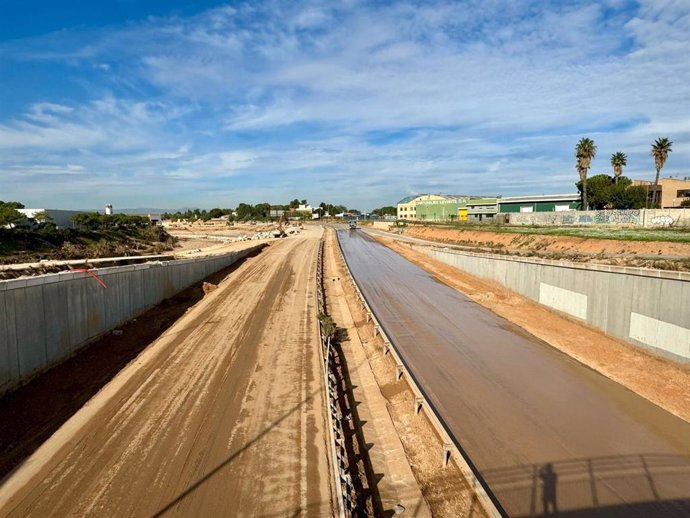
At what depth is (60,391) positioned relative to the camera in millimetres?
13727

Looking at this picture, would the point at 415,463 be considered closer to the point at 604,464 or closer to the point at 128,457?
the point at 604,464

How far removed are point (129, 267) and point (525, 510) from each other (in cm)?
2013

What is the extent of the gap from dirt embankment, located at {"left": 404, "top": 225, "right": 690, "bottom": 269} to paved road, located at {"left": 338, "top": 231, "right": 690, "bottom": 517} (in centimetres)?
1361

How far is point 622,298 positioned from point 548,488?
15692 millimetres

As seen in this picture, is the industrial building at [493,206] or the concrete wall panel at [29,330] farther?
the industrial building at [493,206]

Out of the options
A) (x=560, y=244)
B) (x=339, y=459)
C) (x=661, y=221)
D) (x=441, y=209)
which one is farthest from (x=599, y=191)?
(x=339, y=459)

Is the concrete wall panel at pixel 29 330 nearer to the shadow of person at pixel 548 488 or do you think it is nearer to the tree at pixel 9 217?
the shadow of person at pixel 548 488

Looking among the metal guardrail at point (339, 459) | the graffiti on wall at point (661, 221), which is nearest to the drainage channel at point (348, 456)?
the metal guardrail at point (339, 459)

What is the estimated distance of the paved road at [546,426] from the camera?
447 inches

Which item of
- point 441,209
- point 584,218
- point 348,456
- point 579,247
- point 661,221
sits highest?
point 441,209

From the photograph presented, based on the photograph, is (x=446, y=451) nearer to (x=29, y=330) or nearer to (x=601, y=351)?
(x=29, y=330)

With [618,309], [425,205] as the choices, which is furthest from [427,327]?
[425,205]

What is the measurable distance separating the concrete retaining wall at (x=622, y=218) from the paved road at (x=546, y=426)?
43090 mm

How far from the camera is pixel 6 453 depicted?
1019 centimetres
